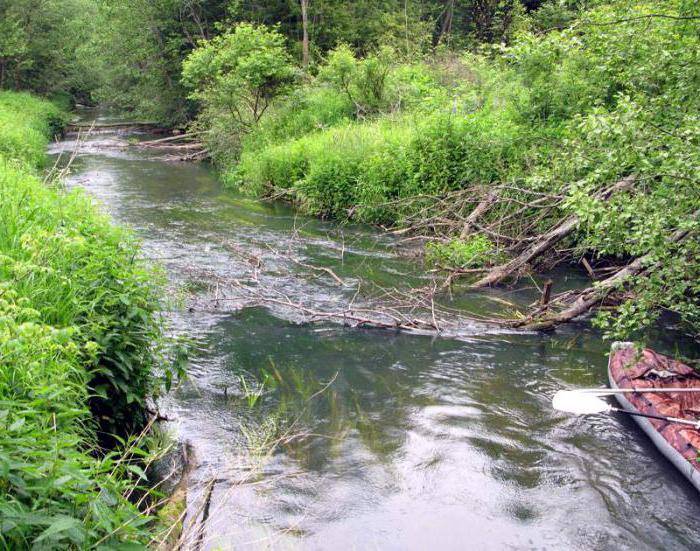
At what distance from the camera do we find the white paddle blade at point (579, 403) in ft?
18.3

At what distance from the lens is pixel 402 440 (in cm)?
589

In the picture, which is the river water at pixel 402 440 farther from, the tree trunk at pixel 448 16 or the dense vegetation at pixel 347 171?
the tree trunk at pixel 448 16

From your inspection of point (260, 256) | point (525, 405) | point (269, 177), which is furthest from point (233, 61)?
point (525, 405)

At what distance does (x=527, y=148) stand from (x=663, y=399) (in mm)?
6949

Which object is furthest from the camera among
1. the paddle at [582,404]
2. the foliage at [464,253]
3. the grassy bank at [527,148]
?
the foliage at [464,253]

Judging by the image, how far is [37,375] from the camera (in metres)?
3.41

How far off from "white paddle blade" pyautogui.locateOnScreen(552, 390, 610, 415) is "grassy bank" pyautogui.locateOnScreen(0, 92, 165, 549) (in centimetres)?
348

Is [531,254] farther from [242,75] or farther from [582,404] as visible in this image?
[242,75]

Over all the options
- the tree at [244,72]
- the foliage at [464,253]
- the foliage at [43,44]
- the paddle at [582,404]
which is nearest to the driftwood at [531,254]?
the foliage at [464,253]

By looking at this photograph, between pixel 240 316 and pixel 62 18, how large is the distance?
35566 mm

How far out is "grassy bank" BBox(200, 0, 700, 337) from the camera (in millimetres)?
5977

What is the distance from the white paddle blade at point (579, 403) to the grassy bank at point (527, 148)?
33.4 inches

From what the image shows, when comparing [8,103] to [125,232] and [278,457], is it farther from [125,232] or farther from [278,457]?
[278,457]

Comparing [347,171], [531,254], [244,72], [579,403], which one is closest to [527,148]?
[531,254]
